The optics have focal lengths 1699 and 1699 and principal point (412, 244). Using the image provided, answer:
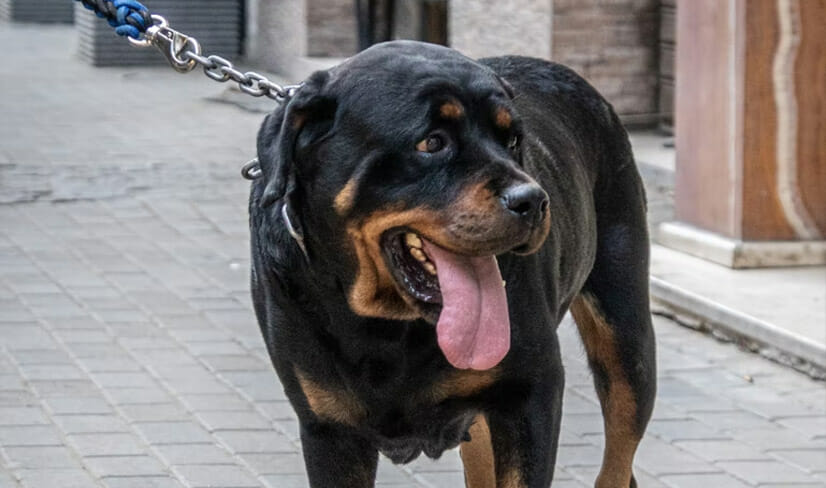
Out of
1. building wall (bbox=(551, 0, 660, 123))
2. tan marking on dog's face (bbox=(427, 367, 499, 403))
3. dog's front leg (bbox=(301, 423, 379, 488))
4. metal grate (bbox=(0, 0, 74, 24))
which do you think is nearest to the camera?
tan marking on dog's face (bbox=(427, 367, 499, 403))

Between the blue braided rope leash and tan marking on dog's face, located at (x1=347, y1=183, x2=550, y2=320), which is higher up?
the blue braided rope leash

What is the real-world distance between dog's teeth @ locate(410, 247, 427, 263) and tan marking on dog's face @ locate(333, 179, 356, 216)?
156 millimetres

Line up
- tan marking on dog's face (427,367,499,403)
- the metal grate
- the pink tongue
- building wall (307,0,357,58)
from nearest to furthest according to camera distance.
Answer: the pink tongue, tan marking on dog's face (427,367,499,403), building wall (307,0,357,58), the metal grate

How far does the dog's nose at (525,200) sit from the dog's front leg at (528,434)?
57 centimetres

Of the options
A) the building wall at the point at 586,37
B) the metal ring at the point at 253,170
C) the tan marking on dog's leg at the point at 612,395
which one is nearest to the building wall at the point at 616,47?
the building wall at the point at 586,37

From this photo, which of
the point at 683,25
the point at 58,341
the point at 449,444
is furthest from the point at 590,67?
the point at 449,444

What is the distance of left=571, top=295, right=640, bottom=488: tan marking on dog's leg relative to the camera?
4555 mm

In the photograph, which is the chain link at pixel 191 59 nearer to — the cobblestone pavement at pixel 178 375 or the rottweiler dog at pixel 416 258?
the rottweiler dog at pixel 416 258

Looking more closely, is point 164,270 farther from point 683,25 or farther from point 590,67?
point 590,67

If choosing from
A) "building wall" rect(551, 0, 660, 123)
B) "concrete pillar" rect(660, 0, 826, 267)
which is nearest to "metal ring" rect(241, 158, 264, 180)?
"concrete pillar" rect(660, 0, 826, 267)

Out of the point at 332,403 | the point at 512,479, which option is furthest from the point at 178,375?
the point at 512,479

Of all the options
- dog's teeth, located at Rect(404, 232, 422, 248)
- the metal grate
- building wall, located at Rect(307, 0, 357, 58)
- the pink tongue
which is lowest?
the metal grate

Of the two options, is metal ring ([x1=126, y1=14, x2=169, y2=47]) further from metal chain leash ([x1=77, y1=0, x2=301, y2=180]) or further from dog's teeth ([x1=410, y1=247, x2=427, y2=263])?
dog's teeth ([x1=410, y1=247, x2=427, y2=263])

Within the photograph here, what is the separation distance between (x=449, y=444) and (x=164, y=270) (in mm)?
4260
